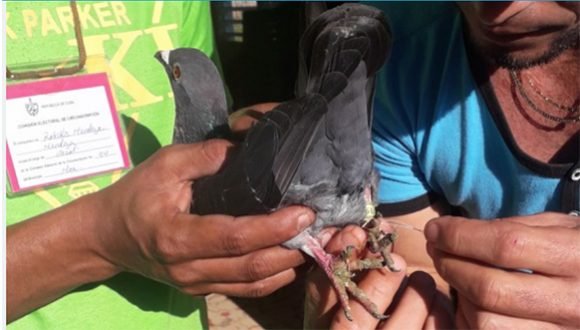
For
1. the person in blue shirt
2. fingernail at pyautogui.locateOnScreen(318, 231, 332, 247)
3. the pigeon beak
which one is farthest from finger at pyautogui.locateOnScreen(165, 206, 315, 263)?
the pigeon beak

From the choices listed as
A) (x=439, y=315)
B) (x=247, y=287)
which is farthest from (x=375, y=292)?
(x=247, y=287)

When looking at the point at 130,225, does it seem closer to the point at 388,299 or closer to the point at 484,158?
the point at 388,299

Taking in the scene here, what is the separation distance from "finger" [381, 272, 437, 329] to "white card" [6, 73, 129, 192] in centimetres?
66

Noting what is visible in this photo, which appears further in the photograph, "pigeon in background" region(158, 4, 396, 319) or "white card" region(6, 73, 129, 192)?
"white card" region(6, 73, 129, 192)

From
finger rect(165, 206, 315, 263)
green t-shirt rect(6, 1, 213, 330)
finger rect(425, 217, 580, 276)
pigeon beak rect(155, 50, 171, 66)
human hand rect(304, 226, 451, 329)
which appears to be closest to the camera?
finger rect(425, 217, 580, 276)

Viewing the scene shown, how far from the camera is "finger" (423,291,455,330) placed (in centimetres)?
140

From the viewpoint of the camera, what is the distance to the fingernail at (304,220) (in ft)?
4.27

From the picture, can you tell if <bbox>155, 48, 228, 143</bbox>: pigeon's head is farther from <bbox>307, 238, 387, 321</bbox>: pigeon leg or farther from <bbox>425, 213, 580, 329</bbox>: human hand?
<bbox>425, 213, 580, 329</bbox>: human hand

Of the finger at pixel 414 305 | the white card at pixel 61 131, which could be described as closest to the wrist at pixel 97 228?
the white card at pixel 61 131

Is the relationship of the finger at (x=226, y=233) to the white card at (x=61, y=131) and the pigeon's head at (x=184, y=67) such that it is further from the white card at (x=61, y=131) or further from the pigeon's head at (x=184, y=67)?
the pigeon's head at (x=184, y=67)

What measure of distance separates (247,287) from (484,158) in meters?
0.61

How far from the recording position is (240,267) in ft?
4.32

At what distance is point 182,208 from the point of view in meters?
1.37

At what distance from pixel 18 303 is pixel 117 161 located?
36 cm
